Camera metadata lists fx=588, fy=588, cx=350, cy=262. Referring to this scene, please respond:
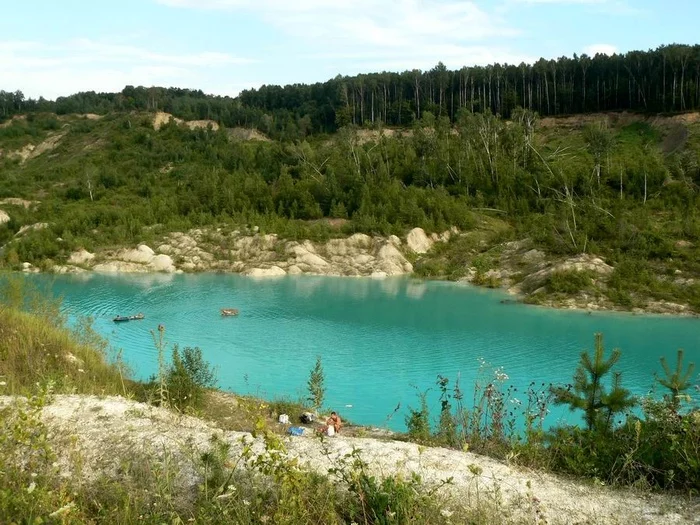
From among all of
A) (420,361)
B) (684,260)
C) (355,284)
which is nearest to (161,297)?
(355,284)

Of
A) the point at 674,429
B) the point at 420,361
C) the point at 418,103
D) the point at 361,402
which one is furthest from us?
the point at 418,103

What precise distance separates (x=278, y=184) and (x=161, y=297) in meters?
29.3

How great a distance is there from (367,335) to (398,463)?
2410 cm

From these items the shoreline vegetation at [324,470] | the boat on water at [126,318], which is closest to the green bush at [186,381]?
the shoreline vegetation at [324,470]

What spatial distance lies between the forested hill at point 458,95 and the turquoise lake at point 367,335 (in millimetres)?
45501

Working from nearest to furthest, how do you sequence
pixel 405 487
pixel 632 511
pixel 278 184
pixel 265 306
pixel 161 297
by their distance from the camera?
pixel 405 487 → pixel 632 511 → pixel 265 306 → pixel 161 297 → pixel 278 184

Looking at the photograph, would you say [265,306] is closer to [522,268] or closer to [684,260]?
[522,268]

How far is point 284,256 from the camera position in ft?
176

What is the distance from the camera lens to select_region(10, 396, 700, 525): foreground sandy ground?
547 cm

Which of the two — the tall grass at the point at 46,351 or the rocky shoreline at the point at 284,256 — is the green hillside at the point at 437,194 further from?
the tall grass at the point at 46,351

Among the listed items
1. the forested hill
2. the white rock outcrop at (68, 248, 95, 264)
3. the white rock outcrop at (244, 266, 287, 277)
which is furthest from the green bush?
the forested hill

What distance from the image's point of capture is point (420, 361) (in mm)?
24328

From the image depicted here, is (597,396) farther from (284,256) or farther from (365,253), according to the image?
(284,256)

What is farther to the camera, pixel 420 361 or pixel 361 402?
pixel 420 361
